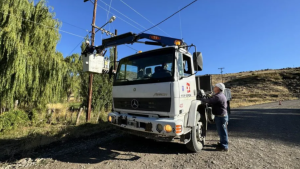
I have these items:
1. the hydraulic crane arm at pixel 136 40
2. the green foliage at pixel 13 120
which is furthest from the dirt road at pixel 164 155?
the green foliage at pixel 13 120

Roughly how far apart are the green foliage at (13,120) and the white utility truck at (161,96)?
22.0 feet

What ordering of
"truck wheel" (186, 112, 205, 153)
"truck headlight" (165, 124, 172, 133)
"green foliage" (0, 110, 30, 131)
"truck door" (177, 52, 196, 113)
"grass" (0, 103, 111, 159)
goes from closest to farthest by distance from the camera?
1. "truck headlight" (165, 124, 172, 133)
2. "truck door" (177, 52, 196, 113)
3. "truck wheel" (186, 112, 205, 153)
4. "grass" (0, 103, 111, 159)
5. "green foliage" (0, 110, 30, 131)

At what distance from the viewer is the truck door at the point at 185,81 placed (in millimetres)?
3544

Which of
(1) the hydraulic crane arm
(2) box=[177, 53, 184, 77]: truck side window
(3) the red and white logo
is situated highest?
(1) the hydraulic crane arm

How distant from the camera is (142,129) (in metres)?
3.45

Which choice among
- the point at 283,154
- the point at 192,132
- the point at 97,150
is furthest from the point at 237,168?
the point at 97,150

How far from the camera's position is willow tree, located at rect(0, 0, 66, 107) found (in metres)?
7.85

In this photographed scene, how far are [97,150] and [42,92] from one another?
760 cm

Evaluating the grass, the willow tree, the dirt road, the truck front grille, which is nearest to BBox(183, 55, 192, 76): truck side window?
the truck front grille

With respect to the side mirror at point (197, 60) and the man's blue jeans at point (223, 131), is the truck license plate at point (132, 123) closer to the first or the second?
the side mirror at point (197, 60)

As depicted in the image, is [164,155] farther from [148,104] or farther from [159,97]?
[159,97]

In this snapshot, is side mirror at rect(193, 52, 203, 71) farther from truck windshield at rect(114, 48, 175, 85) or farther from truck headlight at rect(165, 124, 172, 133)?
truck headlight at rect(165, 124, 172, 133)

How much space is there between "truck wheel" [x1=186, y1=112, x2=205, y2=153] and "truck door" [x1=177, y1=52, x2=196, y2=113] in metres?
0.58

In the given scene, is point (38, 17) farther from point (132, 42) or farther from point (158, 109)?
point (158, 109)
